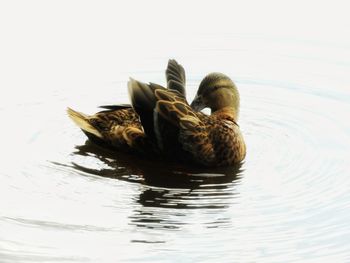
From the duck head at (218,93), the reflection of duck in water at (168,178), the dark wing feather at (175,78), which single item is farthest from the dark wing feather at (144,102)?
the duck head at (218,93)

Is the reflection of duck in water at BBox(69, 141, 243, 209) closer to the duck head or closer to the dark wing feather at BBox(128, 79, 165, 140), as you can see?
the dark wing feather at BBox(128, 79, 165, 140)

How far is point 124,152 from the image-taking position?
925 cm

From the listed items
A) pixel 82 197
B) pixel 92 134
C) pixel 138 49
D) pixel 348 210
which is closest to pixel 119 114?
pixel 92 134

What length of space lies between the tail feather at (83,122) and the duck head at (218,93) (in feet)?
3.49

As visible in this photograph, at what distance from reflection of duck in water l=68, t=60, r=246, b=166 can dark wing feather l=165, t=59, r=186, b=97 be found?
285mm

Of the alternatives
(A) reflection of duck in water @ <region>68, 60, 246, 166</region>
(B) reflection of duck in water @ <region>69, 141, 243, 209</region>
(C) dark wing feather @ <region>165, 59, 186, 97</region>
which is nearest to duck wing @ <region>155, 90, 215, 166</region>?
(A) reflection of duck in water @ <region>68, 60, 246, 166</region>

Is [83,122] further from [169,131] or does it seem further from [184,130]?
[184,130]

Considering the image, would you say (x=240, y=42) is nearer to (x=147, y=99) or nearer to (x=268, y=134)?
(x=268, y=134)

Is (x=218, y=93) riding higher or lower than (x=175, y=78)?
lower

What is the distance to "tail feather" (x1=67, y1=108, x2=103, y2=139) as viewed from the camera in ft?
30.6

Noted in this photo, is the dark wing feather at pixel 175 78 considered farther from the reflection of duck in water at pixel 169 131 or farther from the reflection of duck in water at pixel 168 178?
the reflection of duck in water at pixel 168 178

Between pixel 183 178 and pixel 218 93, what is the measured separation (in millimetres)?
1355

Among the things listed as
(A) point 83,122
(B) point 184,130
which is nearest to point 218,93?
(B) point 184,130

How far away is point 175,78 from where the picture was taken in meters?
9.73
